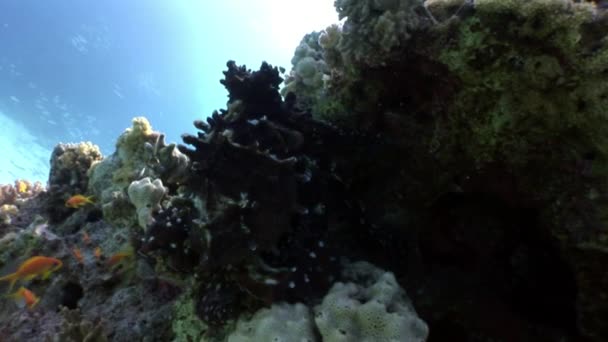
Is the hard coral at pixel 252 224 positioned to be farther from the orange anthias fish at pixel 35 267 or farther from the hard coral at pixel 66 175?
the hard coral at pixel 66 175

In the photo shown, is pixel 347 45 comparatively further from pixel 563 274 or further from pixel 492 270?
pixel 563 274

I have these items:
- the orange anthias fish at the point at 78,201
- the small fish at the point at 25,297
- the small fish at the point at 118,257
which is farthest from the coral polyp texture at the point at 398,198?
the orange anthias fish at the point at 78,201

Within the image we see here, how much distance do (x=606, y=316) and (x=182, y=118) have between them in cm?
9534

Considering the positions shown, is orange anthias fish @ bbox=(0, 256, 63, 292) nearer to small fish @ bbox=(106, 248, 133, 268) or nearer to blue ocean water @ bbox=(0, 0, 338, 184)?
small fish @ bbox=(106, 248, 133, 268)

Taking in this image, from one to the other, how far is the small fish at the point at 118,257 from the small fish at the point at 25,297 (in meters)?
0.85

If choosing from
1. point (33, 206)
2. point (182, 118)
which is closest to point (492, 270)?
point (33, 206)

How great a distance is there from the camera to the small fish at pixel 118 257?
4.31 meters

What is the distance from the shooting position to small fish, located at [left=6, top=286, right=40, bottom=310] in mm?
4234

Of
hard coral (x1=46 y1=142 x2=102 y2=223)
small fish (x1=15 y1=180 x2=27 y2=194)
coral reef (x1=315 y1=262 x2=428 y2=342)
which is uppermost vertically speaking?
small fish (x1=15 y1=180 x2=27 y2=194)

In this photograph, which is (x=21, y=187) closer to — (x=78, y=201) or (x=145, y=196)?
(x=78, y=201)

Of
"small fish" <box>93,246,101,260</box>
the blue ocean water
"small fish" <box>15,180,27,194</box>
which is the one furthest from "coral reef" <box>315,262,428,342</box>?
the blue ocean water

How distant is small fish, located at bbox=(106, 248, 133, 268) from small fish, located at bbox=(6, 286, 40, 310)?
0.85 m

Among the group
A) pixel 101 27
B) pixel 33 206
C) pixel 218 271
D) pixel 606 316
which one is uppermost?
pixel 101 27

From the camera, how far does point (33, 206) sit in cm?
695
